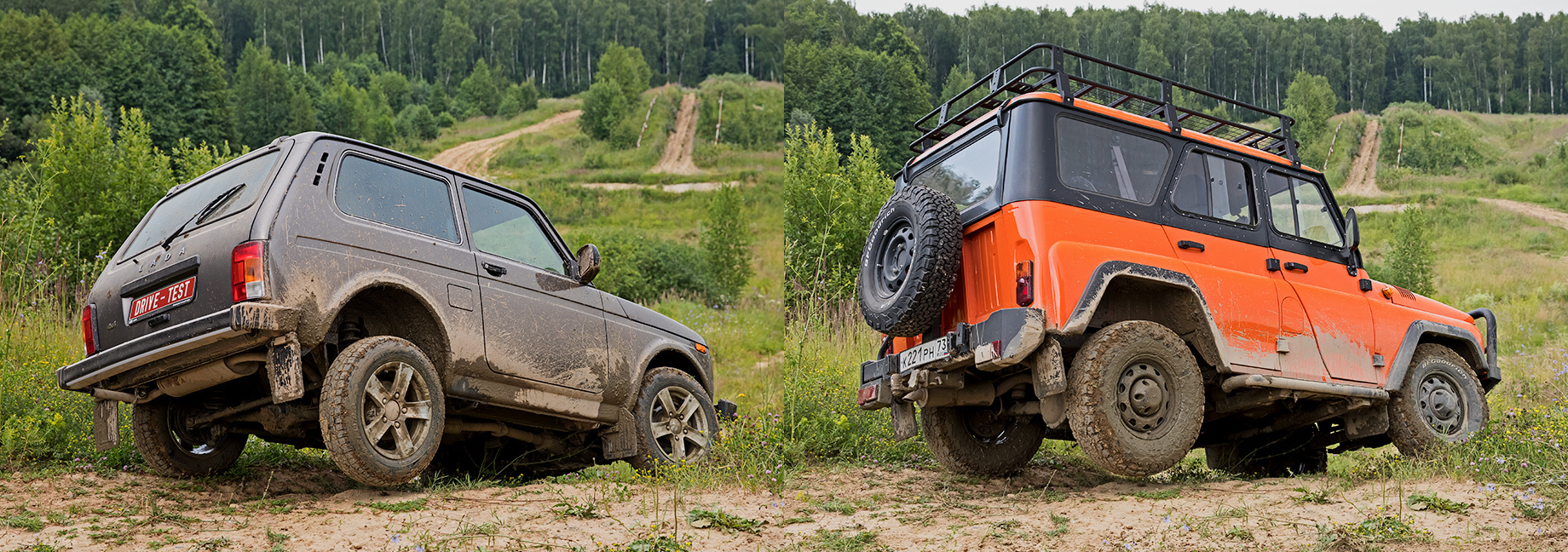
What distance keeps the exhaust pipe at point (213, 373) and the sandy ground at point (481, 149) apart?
24.5 m

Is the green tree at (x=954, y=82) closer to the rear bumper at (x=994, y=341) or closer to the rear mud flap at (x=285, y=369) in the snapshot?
the rear bumper at (x=994, y=341)

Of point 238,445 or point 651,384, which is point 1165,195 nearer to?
point 651,384

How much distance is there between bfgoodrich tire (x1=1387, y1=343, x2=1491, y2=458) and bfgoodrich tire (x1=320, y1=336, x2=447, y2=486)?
6.00 meters

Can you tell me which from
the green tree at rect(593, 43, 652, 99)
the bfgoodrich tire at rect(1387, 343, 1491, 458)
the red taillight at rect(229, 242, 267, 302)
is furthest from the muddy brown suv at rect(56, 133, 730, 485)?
the green tree at rect(593, 43, 652, 99)

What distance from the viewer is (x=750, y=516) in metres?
3.97

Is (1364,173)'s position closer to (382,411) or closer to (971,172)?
(971,172)

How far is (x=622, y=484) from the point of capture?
473cm

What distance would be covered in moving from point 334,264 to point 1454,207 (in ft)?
90.3

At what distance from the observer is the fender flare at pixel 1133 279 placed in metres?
4.21

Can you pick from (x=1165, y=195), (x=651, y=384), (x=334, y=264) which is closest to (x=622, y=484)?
(x=651, y=384)

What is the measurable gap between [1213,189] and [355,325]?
16.0 feet

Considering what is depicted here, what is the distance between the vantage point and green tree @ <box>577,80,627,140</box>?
1820 centimetres

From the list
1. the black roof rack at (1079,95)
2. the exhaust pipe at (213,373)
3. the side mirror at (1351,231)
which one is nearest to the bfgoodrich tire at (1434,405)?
the side mirror at (1351,231)

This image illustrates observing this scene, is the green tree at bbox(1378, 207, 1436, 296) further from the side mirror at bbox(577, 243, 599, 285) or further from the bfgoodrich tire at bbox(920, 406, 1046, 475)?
the side mirror at bbox(577, 243, 599, 285)
